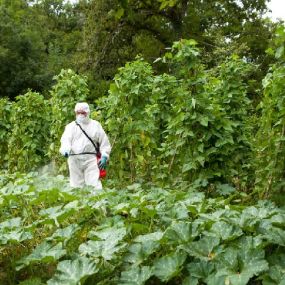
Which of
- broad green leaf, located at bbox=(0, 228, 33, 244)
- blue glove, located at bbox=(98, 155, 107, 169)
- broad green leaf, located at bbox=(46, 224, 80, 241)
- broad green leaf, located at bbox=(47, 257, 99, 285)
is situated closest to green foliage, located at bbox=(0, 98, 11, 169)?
blue glove, located at bbox=(98, 155, 107, 169)

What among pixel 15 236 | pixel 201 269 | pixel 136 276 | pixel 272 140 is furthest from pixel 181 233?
pixel 272 140

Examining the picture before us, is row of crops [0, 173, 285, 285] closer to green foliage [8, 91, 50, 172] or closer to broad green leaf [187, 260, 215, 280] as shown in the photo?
broad green leaf [187, 260, 215, 280]

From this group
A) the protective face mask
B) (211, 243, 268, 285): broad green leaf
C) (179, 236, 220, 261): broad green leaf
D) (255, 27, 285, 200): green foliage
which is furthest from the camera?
the protective face mask

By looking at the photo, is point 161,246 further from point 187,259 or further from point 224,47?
point 224,47

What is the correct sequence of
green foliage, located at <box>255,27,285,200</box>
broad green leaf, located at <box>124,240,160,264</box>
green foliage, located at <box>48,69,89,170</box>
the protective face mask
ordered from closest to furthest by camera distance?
broad green leaf, located at <box>124,240,160,264</box> → green foliage, located at <box>255,27,285,200</box> → the protective face mask → green foliage, located at <box>48,69,89,170</box>

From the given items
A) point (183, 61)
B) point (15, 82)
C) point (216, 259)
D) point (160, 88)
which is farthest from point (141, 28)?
point (216, 259)

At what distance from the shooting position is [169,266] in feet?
9.55

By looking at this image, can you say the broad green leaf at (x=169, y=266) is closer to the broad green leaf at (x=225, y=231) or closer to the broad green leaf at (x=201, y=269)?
the broad green leaf at (x=201, y=269)

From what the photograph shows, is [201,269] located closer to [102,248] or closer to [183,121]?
Answer: [102,248]

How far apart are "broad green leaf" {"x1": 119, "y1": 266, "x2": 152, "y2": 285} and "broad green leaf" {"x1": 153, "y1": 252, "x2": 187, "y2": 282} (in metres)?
0.06

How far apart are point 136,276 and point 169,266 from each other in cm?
20

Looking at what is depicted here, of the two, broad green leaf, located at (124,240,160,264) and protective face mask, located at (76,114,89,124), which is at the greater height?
protective face mask, located at (76,114,89,124)

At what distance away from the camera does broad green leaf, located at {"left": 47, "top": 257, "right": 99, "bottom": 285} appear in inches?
111

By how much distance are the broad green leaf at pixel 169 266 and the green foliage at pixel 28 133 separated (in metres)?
8.05
